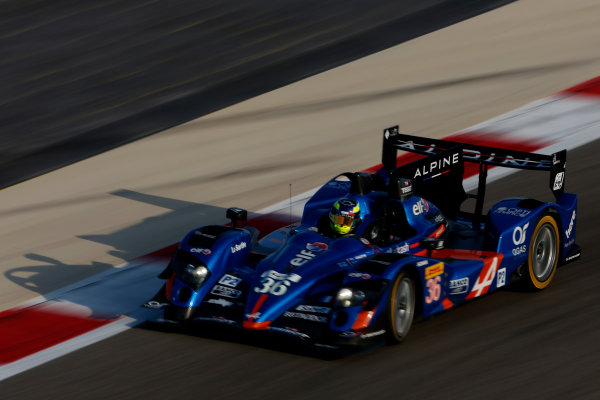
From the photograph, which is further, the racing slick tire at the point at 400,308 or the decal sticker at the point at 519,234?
the decal sticker at the point at 519,234

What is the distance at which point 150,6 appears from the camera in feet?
76.2

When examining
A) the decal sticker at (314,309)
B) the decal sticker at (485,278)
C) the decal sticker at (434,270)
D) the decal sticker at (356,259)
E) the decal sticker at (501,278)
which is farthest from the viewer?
the decal sticker at (501,278)

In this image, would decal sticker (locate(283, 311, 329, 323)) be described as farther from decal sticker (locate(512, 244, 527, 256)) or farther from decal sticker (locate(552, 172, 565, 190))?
decal sticker (locate(552, 172, 565, 190))

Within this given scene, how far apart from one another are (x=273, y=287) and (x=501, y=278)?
253cm

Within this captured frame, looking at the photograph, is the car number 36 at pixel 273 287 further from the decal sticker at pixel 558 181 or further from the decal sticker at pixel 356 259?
the decal sticker at pixel 558 181

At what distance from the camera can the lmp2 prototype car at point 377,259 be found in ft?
31.1

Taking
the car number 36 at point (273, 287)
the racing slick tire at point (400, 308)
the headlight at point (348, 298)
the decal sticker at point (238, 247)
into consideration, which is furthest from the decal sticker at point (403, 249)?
the decal sticker at point (238, 247)

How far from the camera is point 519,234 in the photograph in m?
10.9

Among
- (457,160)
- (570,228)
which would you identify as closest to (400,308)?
(457,160)

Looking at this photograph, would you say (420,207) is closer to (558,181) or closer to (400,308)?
(400,308)

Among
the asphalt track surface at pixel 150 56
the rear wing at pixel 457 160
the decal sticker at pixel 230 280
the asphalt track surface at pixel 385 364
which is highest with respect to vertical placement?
the asphalt track surface at pixel 150 56

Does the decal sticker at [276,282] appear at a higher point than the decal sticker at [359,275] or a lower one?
lower

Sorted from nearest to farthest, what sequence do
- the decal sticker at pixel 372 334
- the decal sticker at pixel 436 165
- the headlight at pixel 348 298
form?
the decal sticker at pixel 372 334 → the headlight at pixel 348 298 → the decal sticker at pixel 436 165

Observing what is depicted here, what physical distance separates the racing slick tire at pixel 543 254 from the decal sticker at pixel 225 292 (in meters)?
3.09
